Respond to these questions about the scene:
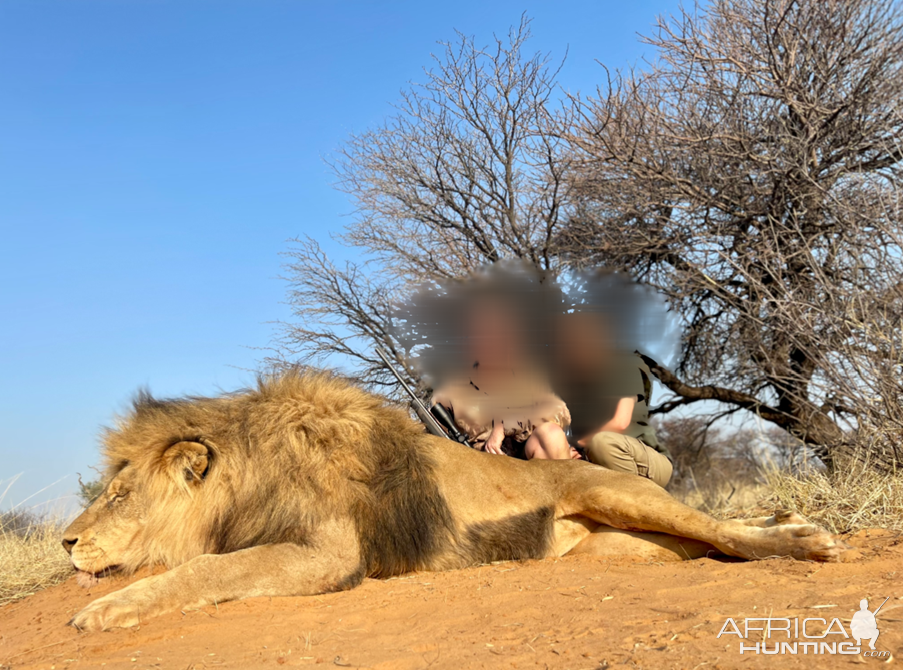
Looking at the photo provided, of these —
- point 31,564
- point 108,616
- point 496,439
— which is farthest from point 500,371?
point 31,564

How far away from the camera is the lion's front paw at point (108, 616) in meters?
3.21

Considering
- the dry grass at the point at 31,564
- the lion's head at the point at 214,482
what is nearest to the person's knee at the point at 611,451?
the lion's head at the point at 214,482

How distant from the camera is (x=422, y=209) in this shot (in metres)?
10.6

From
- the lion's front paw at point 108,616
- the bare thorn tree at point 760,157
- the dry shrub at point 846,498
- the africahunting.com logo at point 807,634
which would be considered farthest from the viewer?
the bare thorn tree at point 760,157

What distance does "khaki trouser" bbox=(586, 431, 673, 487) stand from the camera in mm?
5156

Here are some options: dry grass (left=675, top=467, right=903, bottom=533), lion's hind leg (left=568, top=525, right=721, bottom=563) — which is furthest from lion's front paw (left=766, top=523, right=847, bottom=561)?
Answer: dry grass (left=675, top=467, right=903, bottom=533)

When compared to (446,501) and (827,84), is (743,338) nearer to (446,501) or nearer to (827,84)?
(827,84)

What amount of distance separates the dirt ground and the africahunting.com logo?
2 cm

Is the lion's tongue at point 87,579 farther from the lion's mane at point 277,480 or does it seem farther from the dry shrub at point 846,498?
the dry shrub at point 846,498

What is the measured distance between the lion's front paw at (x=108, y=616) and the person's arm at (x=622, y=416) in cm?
333

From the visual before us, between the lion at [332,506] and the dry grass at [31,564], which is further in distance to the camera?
the dry grass at [31,564]

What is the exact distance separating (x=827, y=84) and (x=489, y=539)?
6621 millimetres

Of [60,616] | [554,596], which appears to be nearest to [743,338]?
[554,596]

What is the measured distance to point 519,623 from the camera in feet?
9.71
